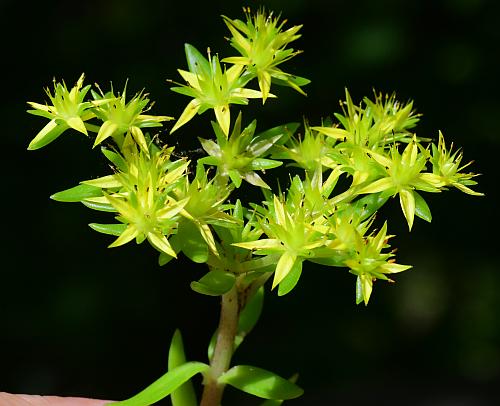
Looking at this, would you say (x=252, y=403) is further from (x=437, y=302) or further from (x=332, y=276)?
(x=437, y=302)

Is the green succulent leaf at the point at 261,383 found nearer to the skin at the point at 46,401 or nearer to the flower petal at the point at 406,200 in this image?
the flower petal at the point at 406,200

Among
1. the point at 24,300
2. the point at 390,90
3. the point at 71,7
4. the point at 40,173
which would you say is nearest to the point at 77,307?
the point at 24,300

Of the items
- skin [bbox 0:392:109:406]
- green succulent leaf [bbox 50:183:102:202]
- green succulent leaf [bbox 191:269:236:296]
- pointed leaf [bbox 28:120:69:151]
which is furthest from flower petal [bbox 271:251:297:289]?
skin [bbox 0:392:109:406]

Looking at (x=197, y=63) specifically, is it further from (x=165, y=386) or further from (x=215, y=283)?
(x=165, y=386)

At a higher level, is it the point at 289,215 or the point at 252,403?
the point at 252,403

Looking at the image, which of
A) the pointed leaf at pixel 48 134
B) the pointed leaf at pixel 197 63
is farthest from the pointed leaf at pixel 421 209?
the pointed leaf at pixel 48 134

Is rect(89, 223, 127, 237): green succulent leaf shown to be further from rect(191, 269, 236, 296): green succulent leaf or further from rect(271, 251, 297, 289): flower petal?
rect(271, 251, 297, 289): flower petal

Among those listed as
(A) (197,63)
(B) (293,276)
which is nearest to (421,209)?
(B) (293,276)
